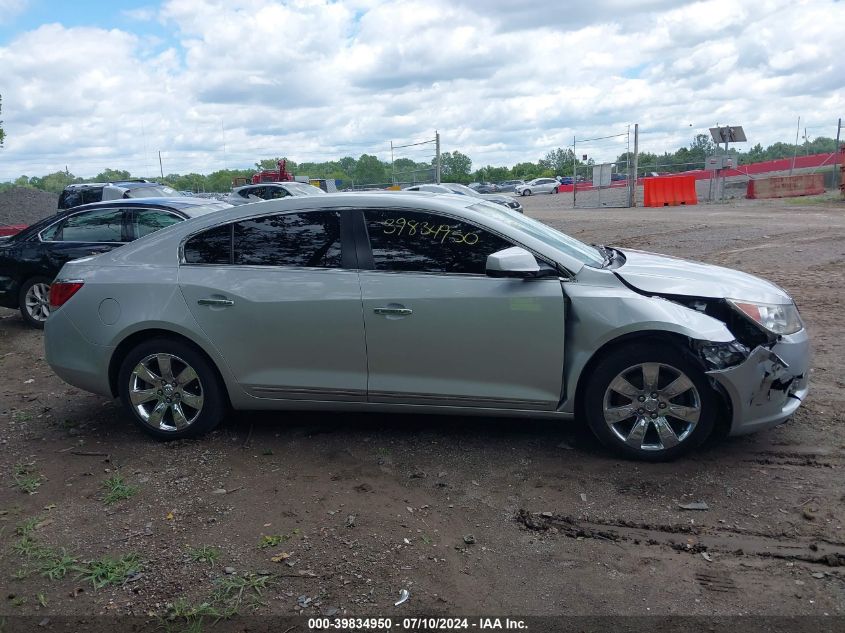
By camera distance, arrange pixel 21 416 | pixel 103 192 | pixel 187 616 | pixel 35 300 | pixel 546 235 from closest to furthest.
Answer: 1. pixel 187 616
2. pixel 546 235
3. pixel 21 416
4. pixel 35 300
5. pixel 103 192

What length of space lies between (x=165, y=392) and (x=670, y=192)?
26474 mm

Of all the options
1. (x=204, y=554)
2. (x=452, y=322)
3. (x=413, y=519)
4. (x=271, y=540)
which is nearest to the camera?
(x=204, y=554)

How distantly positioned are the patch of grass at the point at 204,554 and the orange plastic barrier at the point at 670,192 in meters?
27.2

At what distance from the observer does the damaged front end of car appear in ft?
13.9

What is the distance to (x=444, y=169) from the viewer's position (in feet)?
178

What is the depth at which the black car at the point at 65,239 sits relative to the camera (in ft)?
29.3

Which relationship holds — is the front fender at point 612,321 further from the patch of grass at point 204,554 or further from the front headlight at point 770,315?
the patch of grass at point 204,554

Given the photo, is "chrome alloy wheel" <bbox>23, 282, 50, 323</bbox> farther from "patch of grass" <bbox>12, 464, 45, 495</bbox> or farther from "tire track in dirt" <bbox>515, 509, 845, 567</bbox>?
"tire track in dirt" <bbox>515, 509, 845, 567</bbox>

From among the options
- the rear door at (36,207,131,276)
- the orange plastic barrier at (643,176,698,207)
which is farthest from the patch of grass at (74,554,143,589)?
the orange plastic barrier at (643,176,698,207)

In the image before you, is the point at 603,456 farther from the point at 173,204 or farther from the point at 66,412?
the point at 173,204

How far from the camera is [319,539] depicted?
3.76 metres

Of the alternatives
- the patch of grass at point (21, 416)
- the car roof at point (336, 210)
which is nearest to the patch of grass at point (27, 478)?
the patch of grass at point (21, 416)

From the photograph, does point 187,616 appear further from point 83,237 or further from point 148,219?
point 83,237

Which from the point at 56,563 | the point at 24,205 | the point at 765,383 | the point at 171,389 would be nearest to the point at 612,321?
the point at 765,383
